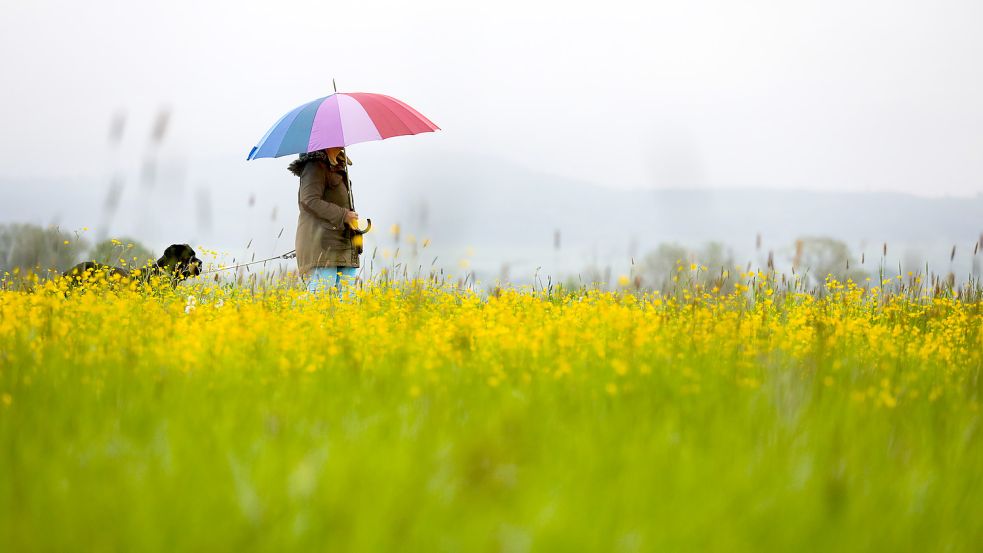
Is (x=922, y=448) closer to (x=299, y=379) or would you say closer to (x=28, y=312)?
(x=299, y=379)

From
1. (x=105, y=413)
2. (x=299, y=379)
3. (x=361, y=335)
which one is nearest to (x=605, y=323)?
(x=361, y=335)

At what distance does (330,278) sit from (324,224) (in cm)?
51

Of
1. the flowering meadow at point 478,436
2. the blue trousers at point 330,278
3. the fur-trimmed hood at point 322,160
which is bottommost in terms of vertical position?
the flowering meadow at point 478,436

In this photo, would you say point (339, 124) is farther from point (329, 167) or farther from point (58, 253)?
point (58, 253)

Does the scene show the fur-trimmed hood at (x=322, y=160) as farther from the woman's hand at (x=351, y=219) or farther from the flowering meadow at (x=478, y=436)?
the flowering meadow at (x=478, y=436)

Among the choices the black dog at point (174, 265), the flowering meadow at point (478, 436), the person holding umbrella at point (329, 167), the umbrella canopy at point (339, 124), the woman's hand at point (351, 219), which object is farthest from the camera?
the black dog at point (174, 265)

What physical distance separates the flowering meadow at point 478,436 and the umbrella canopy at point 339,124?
233 cm

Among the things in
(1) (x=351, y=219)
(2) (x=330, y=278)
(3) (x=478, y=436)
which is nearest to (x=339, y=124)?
(1) (x=351, y=219)

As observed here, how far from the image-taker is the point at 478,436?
2785mm

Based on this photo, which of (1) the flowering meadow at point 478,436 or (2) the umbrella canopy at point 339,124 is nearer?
(1) the flowering meadow at point 478,436

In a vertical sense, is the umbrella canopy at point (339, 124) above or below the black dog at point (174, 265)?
above

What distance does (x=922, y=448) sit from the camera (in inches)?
127

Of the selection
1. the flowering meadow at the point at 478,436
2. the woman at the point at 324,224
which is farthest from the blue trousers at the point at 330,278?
the flowering meadow at the point at 478,436

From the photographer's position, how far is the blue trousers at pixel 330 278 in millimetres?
7340
